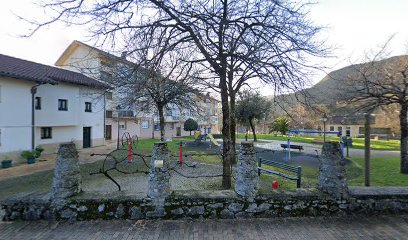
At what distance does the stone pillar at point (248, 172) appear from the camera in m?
4.71

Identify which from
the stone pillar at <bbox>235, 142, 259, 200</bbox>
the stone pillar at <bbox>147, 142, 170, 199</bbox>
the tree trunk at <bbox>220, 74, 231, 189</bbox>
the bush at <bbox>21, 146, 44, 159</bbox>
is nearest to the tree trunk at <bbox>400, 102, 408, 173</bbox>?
the tree trunk at <bbox>220, 74, 231, 189</bbox>

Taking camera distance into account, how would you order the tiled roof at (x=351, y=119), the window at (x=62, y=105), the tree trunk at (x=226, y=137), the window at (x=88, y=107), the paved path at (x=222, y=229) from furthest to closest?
1. the window at (x=88, y=107)
2. the window at (x=62, y=105)
3. the tiled roof at (x=351, y=119)
4. the tree trunk at (x=226, y=137)
5. the paved path at (x=222, y=229)

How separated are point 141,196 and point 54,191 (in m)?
1.80

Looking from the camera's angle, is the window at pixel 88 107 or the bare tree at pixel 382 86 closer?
the bare tree at pixel 382 86

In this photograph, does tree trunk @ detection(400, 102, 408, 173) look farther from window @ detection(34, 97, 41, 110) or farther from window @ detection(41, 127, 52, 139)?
window @ detection(41, 127, 52, 139)

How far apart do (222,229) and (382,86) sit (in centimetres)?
1024

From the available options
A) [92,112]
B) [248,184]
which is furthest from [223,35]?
[92,112]

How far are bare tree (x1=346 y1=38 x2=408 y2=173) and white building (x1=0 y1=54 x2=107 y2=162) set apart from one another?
12202 millimetres

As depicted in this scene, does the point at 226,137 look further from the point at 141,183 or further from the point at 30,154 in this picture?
the point at 30,154

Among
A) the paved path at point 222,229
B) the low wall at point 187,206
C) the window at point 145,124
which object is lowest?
the paved path at point 222,229

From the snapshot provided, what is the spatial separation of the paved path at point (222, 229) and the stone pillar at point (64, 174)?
0.59 metres

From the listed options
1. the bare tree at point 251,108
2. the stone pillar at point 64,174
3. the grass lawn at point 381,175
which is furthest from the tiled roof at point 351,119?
the stone pillar at point 64,174

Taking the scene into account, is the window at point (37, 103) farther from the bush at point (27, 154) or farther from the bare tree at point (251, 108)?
the bare tree at point (251, 108)

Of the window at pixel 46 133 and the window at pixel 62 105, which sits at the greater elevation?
the window at pixel 62 105
